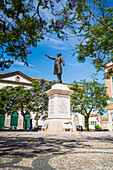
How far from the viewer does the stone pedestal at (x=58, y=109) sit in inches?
358

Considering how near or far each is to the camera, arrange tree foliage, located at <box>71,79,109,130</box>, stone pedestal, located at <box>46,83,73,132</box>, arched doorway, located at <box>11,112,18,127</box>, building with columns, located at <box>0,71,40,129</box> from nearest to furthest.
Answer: stone pedestal, located at <box>46,83,73,132</box>, tree foliage, located at <box>71,79,109,130</box>, building with columns, located at <box>0,71,40,129</box>, arched doorway, located at <box>11,112,18,127</box>

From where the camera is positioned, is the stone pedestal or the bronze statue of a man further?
the bronze statue of a man

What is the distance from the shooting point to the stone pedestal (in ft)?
29.8

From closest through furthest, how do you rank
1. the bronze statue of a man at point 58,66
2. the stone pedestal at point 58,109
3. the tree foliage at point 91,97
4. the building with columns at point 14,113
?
the stone pedestal at point 58,109
the bronze statue of a man at point 58,66
the tree foliage at point 91,97
the building with columns at point 14,113

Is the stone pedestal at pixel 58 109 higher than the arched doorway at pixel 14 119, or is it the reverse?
the stone pedestal at pixel 58 109

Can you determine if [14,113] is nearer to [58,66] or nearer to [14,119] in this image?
[14,119]

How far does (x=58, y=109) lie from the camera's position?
31.7ft

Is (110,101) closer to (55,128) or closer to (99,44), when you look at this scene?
(55,128)

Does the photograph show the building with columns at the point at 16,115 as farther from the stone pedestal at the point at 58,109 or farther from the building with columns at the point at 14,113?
the stone pedestal at the point at 58,109

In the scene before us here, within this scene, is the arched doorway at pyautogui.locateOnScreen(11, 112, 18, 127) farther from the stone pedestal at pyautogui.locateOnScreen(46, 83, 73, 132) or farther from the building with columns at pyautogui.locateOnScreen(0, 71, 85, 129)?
the stone pedestal at pyautogui.locateOnScreen(46, 83, 73, 132)

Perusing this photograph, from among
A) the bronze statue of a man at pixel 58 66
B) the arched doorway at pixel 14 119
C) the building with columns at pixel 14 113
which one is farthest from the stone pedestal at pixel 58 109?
the arched doorway at pixel 14 119

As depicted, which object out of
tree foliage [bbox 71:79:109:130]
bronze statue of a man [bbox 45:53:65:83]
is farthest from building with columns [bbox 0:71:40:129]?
bronze statue of a man [bbox 45:53:65:83]

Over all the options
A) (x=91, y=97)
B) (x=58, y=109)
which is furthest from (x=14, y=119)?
(x=58, y=109)

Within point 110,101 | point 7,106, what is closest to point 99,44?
point 7,106
